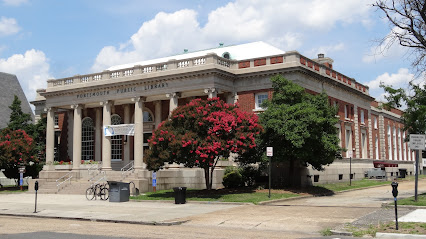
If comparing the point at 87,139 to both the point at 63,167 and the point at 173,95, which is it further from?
the point at 173,95

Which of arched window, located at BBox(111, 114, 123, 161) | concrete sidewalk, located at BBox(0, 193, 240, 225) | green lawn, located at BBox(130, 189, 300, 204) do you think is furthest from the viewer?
arched window, located at BBox(111, 114, 123, 161)

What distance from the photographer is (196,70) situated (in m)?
36.4

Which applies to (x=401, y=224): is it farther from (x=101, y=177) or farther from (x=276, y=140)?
(x=101, y=177)

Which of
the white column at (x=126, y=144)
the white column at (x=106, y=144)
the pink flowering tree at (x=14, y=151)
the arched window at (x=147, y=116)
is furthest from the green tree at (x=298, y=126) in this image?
the pink flowering tree at (x=14, y=151)

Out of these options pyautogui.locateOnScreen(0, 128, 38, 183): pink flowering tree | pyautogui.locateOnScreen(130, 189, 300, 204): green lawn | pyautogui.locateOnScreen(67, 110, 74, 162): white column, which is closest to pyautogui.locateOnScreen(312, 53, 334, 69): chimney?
pyautogui.locateOnScreen(130, 189, 300, 204): green lawn

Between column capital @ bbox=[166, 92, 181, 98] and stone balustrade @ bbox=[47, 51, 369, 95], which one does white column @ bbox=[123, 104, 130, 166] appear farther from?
column capital @ bbox=[166, 92, 181, 98]

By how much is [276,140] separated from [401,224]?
15.5m

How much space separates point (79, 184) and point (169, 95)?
9650 millimetres

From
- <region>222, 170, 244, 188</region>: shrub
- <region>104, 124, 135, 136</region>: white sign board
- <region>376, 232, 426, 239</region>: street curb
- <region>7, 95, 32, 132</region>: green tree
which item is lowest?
<region>376, 232, 426, 239</region>: street curb

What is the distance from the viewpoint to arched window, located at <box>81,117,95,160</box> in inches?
1877

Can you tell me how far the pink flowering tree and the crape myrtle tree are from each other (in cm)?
1760

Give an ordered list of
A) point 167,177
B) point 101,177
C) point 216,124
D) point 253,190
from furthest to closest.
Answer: point 101,177, point 167,177, point 253,190, point 216,124

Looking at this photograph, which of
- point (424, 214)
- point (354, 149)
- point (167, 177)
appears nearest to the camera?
point (424, 214)

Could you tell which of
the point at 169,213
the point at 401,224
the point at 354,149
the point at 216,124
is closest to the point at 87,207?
the point at 169,213
